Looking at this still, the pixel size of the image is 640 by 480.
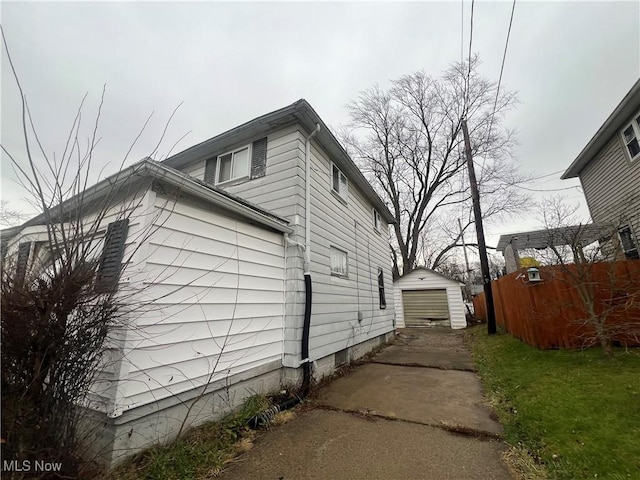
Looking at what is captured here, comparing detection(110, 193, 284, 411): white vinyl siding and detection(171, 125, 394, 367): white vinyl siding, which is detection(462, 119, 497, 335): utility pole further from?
Answer: detection(110, 193, 284, 411): white vinyl siding

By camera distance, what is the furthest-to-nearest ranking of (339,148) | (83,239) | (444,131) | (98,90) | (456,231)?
1. (456,231)
2. (444,131)
3. (339,148)
4. (98,90)
5. (83,239)

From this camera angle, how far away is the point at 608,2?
6.20 meters

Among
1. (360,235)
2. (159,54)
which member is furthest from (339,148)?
(159,54)

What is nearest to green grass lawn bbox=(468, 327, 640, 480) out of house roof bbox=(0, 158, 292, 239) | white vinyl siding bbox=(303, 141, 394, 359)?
white vinyl siding bbox=(303, 141, 394, 359)

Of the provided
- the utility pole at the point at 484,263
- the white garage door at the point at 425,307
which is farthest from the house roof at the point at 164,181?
the white garage door at the point at 425,307

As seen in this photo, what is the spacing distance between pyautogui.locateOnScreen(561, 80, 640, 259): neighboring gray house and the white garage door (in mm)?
7061

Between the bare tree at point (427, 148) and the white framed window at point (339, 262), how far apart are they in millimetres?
13465

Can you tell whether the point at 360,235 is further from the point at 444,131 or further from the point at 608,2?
the point at 444,131

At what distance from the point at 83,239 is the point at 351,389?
15.6 ft

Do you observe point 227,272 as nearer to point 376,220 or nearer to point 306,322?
point 306,322

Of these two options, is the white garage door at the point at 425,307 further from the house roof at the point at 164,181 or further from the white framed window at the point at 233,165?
the house roof at the point at 164,181

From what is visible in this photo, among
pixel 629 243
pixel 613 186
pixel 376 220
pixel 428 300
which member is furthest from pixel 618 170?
pixel 428 300

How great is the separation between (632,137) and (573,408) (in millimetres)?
10112

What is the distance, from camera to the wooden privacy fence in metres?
4.93
